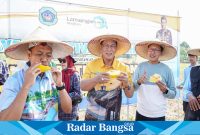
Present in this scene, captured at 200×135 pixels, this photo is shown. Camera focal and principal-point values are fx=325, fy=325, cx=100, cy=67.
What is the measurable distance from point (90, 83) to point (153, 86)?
0.73 metres

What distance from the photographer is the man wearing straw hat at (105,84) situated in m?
2.99

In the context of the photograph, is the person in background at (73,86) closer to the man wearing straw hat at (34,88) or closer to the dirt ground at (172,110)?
the man wearing straw hat at (34,88)

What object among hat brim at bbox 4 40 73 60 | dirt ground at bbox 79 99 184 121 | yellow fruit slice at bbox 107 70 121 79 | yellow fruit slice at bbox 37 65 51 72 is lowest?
dirt ground at bbox 79 99 184 121

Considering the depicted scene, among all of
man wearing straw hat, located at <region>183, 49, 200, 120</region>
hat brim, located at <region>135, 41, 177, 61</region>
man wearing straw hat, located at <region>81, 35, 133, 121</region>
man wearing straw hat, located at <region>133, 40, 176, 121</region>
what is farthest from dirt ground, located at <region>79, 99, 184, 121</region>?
man wearing straw hat, located at <region>81, 35, 133, 121</region>

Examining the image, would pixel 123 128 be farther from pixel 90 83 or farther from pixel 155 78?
pixel 155 78

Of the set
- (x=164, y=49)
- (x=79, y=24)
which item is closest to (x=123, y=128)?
(x=164, y=49)

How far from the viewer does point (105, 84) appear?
10.0 feet

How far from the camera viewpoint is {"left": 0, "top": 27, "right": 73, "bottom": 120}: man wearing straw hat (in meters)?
2.15

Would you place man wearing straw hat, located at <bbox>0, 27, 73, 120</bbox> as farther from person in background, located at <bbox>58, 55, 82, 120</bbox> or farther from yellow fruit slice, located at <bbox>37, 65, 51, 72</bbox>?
person in background, located at <bbox>58, 55, 82, 120</bbox>

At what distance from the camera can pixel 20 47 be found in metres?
2.62

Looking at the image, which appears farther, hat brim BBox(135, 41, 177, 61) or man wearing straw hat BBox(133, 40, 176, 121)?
hat brim BBox(135, 41, 177, 61)

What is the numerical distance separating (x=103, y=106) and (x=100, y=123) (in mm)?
827

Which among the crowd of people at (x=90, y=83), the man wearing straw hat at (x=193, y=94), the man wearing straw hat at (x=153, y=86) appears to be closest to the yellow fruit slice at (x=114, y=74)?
the crowd of people at (x=90, y=83)

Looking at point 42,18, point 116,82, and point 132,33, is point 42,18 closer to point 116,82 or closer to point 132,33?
point 132,33
